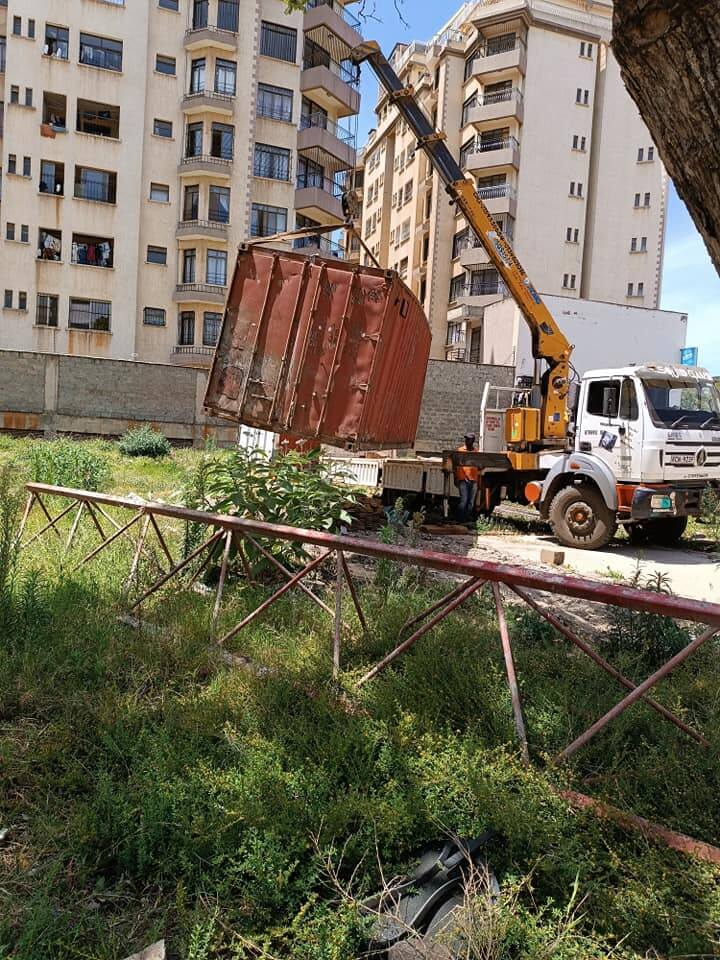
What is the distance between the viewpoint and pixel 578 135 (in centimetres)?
3853

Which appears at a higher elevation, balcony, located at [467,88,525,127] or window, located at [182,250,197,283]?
balcony, located at [467,88,525,127]

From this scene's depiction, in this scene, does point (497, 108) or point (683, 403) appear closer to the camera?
point (683, 403)

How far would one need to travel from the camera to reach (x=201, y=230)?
1221 inches

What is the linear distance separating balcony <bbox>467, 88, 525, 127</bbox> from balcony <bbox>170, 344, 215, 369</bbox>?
1964 cm

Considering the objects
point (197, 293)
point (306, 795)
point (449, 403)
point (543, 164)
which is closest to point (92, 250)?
point (197, 293)

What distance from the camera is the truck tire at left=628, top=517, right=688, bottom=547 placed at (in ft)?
38.9

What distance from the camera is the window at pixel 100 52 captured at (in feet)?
99.6

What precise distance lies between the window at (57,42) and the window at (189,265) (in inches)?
362

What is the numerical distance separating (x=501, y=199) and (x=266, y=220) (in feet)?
41.4

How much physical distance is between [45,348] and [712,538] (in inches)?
1075

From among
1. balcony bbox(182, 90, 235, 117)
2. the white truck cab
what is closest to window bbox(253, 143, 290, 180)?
balcony bbox(182, 90, 235, 117)

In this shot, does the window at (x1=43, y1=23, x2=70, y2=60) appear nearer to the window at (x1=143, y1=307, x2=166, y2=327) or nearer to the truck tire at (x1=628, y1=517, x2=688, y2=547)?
the window at (x1=143, y1=307, x2=166, y2=327)

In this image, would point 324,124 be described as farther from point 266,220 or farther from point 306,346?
point 306,346

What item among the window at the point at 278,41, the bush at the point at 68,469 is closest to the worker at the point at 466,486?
the bush at the point at 68,469
